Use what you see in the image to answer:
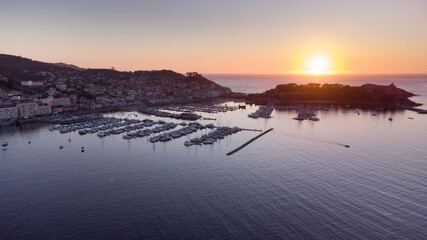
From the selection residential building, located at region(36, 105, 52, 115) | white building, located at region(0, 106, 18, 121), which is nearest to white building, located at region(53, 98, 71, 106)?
residential building, located at region(36, 105, 52, 115)

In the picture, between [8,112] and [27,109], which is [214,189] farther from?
[27,109]

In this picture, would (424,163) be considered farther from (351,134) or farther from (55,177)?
(55,177)

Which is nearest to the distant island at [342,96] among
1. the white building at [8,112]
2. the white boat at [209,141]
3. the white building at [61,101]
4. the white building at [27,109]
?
the white boat at [209,141]

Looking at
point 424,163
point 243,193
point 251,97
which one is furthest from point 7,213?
point 251,97

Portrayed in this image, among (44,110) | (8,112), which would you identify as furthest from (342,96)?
(8,112)

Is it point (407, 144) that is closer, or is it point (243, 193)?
point (243, 193)

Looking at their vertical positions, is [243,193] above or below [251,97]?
below

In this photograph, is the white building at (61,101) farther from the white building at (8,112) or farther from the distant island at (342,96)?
the distant island at (342,96)
